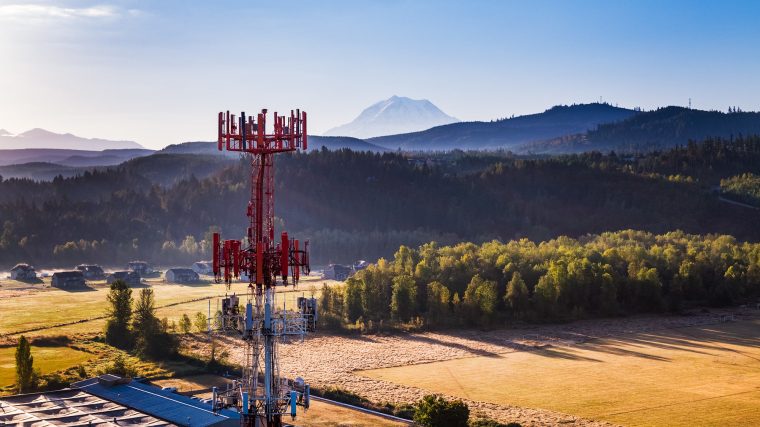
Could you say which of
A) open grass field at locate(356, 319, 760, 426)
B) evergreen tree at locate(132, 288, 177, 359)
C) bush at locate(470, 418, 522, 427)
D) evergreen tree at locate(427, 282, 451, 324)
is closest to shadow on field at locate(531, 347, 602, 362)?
open grass field at locate(356, 319, 760, 426)

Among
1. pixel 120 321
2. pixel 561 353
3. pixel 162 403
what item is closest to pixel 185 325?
pixel 120 321

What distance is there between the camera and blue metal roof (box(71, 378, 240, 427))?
55.3m

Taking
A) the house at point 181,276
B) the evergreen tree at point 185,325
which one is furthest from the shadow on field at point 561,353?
A: the house at point 181,276

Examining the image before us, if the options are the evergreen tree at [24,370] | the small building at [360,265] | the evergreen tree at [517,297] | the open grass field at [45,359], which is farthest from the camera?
the small building at [360,265]

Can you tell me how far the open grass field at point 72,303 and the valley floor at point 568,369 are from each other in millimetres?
21479

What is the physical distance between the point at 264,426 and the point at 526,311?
76.7 metres

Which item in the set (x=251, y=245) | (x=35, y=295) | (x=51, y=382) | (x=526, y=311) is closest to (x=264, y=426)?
(x=251, y=245)

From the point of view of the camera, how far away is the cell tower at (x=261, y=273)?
4253 cm

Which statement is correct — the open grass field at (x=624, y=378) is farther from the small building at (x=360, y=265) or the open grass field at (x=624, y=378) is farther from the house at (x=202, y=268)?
the house at (x=202, y=268)

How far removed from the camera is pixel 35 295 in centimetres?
13538

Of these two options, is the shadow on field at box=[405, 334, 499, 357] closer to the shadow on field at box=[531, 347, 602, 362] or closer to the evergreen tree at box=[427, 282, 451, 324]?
the shadow on field at box=[531, 347, 602, 362]

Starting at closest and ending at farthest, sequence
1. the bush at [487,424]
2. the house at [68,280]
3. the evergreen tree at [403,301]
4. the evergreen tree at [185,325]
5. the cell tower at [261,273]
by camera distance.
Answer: the cell tower at [261,273], the bush at [487,424], the evergreen tree at [185,325], the evergreen tree at [403,301], the house at [68,280]

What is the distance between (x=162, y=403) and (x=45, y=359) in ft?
110

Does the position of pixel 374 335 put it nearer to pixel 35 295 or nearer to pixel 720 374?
pixel 720 374
